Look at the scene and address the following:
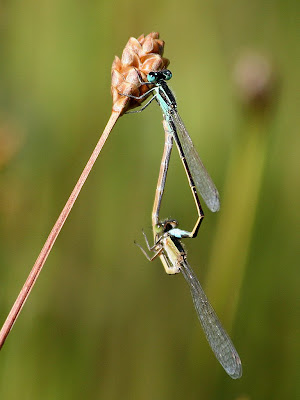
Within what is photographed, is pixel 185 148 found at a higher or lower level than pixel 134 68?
higher

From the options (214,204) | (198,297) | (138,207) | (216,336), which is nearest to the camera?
(216,336)

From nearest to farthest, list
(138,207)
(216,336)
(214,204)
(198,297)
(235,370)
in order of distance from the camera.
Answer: (235,370)
(216,336)
(198,297)
(214,204)
(138,207)

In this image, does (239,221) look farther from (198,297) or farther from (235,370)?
(235,370)

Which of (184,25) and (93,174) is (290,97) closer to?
(184,25)

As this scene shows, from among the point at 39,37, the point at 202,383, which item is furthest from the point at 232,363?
the point at 39,37

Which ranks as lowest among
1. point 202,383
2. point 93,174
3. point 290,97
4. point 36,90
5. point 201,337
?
point 202,383

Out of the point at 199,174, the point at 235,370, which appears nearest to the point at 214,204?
the point at 199,174

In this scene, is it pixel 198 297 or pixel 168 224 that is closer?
pixel 198 297

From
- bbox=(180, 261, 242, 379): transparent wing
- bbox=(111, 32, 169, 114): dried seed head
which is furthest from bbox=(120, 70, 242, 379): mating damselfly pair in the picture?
bbox=(111, 32, 169, 114): dried seed head
